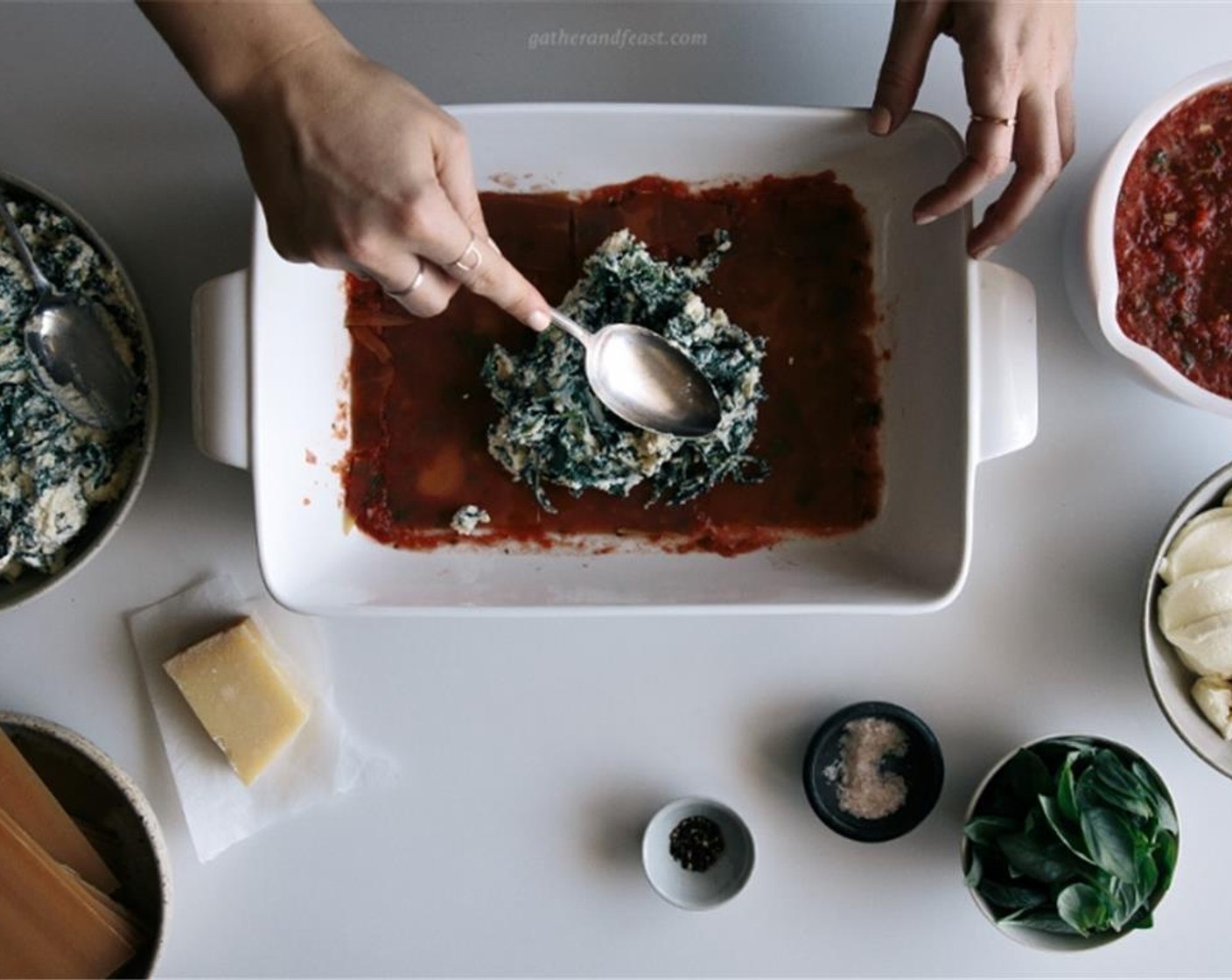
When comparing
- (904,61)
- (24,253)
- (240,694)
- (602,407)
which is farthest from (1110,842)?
(24,253)

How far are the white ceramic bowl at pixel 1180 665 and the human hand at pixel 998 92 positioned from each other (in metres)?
0.48

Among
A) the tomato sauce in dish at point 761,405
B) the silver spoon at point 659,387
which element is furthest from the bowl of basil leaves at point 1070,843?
the silver spoon at point 659,387

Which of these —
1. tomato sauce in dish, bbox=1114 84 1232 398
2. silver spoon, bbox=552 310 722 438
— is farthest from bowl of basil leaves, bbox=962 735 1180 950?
silver spoon, bbox=552 310 722 438

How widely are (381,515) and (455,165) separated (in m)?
0.64

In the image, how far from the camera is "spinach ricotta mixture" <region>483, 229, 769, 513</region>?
168 centimetres

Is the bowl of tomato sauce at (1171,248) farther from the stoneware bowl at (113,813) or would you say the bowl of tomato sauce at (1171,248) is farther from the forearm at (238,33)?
the stoneware bowl at (113,813)

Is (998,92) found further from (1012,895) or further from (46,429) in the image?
(46,429)

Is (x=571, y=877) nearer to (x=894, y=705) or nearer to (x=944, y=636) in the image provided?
(x=894, y=705)

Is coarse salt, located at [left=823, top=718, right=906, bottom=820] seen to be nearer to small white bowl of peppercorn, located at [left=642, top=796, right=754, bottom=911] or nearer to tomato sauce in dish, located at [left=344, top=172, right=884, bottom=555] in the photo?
small white bowl of peppercorn, located at [left=642, top=796, right=754, bottom=911]

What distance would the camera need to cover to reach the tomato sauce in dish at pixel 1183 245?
63.2 inches

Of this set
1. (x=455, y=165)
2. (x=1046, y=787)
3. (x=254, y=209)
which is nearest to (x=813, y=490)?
(x=1046, y=787)

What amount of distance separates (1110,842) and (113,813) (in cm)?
142

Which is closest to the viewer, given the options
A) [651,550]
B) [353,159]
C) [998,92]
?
[353,159]

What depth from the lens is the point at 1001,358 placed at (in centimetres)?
155
